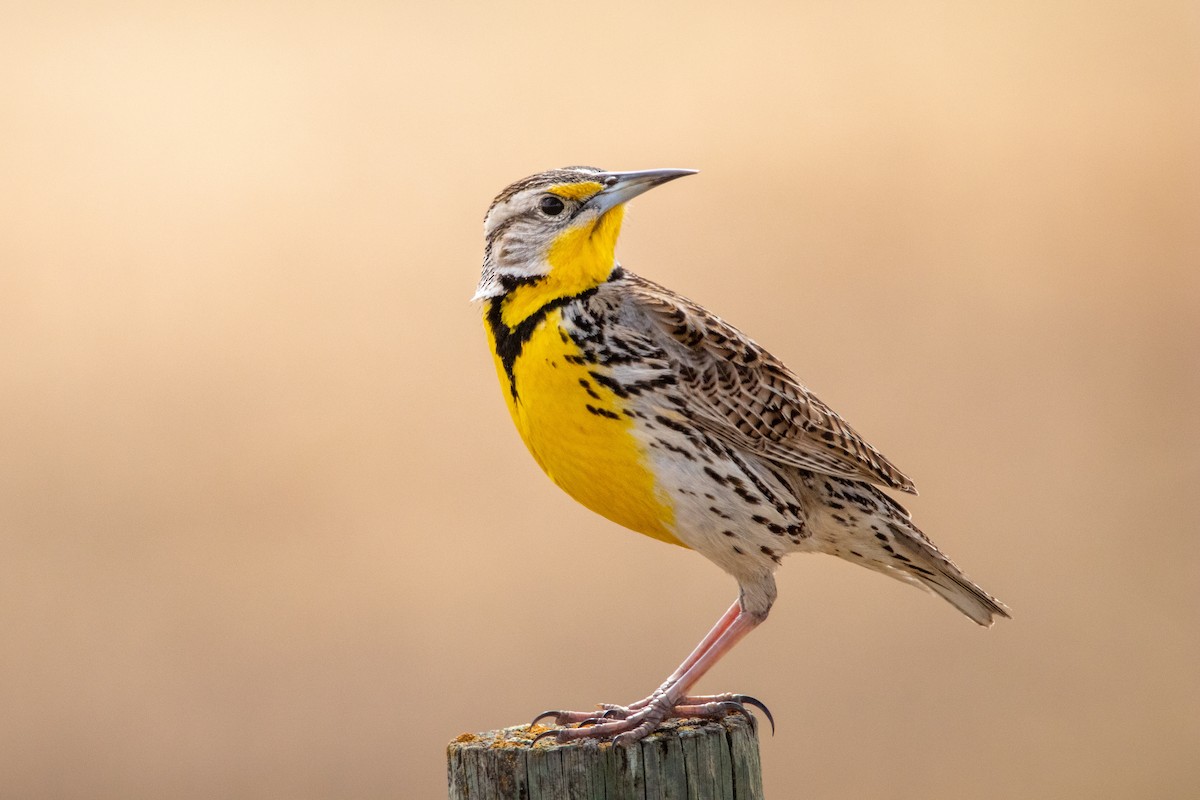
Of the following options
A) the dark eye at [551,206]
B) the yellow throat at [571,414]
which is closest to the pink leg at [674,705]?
the yellow throat at [571,414]

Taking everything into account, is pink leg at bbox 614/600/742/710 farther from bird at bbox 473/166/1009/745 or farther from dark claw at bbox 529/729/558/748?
dark claw at bbox 529/729/558/748

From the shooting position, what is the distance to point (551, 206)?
8.32 feet

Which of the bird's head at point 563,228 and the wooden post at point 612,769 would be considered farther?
the bird's head at point 563,228

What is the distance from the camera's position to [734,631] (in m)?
2.58

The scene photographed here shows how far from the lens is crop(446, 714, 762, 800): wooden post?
1977 mm

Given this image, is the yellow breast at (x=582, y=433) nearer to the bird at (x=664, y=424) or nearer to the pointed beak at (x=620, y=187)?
the bird at (x=664, y=424)

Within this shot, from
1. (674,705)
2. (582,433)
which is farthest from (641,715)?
(582,433)

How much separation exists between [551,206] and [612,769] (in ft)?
3.33

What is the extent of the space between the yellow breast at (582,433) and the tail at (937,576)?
1.62ft

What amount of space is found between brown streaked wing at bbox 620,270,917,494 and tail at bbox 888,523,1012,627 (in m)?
0.10

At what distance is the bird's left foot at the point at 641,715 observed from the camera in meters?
2.16

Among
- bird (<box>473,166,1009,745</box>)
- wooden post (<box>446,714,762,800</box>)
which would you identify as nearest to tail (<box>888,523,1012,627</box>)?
bird (<box>473,166,1009,745</box>)

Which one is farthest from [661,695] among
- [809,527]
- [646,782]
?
[809,527]

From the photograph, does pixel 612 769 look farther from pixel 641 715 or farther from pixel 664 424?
pixel 664 424
